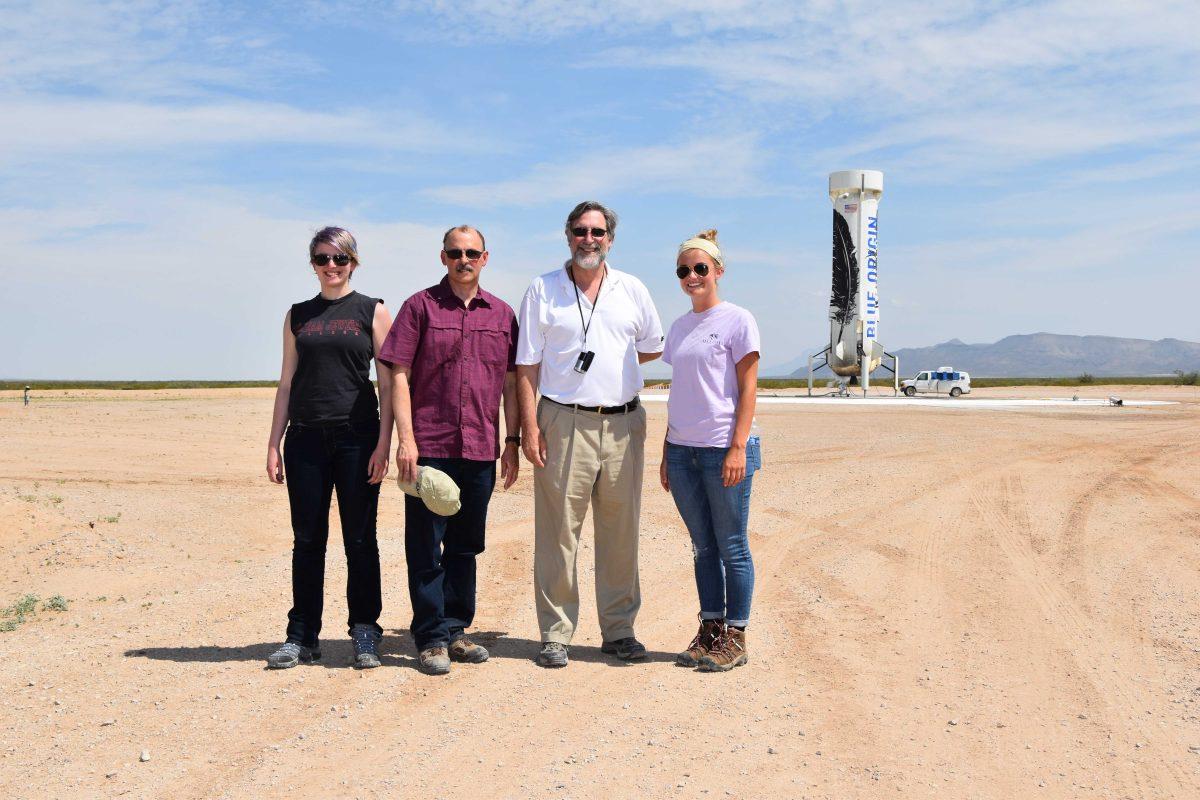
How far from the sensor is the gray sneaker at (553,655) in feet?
17.0

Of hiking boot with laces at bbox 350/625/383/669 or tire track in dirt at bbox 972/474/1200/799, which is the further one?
hiking boot with laces at bbox 350/625/383/669

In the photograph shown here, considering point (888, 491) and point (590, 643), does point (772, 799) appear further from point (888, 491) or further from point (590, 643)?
point (888, 491)

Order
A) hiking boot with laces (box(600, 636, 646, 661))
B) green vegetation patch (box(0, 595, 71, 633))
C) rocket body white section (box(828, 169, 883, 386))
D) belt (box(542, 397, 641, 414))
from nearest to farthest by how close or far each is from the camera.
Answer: belt (box(542, 397, 641, 414)) < hiking boot with laces (box(600, 636, 646, 661)) < green vegetation patch (box(0, 595, 71, 633)) < rocket body white section (box(828, 169, 883, 386))

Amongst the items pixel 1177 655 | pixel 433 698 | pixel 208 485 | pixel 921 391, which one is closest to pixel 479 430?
pixel 433 698

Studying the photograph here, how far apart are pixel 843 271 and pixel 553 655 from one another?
124ft

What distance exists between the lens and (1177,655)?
555cm

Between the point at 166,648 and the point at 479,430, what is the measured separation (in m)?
2.39

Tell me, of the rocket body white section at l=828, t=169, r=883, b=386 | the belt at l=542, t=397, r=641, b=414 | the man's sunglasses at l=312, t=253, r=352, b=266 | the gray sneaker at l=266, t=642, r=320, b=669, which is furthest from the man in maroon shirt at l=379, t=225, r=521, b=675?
the rocket body white section at l=828, t=169, r=883, b=386

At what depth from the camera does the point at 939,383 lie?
145 feet

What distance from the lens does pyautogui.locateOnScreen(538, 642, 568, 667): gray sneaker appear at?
5.20 m

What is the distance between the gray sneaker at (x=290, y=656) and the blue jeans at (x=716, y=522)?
2134 millimetres

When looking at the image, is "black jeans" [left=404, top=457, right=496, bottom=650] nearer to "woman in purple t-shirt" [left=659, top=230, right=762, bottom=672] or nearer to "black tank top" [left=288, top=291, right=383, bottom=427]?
"black tank top" [left=288, top=291, right=383, bottom=427]

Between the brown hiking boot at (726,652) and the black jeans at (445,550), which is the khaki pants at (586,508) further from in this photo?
the brown hiking boot at (726,652)

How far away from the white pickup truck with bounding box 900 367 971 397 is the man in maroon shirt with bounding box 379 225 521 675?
135 ft
